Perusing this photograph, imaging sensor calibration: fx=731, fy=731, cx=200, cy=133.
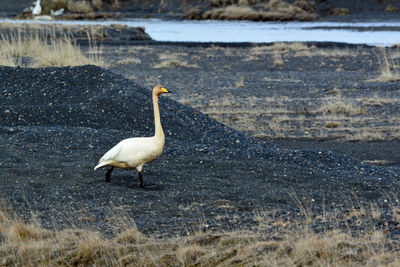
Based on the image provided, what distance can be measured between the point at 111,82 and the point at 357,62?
17441 millimetres

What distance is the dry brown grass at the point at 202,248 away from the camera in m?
5.44

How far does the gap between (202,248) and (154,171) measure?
334 centimetres

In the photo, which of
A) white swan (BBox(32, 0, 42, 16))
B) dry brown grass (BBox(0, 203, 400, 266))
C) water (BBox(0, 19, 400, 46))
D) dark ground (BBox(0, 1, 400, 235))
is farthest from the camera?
white swan (BBox(32, 0, 42, 16))

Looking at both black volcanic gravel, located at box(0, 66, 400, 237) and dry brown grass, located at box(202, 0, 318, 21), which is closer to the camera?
black volcanic gravel, located at box(0, 66, 400, 237)

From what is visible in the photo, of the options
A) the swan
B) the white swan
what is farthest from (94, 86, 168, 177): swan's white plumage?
the white swan

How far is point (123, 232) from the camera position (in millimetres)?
6102

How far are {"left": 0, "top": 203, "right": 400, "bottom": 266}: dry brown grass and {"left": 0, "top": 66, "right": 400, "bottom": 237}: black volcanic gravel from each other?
20.5 inches

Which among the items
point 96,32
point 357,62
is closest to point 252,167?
point 357,62

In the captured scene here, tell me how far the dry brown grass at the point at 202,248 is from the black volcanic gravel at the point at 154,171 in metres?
0.52

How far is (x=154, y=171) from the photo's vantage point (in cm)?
899

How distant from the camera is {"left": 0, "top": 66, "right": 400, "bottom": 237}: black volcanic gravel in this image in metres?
7.34

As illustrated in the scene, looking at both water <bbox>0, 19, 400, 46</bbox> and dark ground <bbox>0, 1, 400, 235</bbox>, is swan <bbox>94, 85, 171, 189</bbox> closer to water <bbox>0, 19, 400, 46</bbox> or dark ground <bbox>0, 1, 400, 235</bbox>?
dark ground <bbox>0, 1, 400, 235</bbox>

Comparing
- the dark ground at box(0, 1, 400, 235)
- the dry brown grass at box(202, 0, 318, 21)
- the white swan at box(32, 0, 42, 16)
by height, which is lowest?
the white swan at box(32, 0, 42, 16)

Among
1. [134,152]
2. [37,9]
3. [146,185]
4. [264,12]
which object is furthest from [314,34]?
[134,152]
